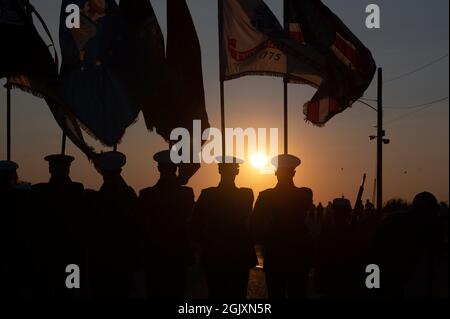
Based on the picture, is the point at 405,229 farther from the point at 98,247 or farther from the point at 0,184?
the point at 0,184

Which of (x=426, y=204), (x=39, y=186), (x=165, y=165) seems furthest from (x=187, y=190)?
(x=426, y=204)

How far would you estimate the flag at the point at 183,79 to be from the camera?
48.2ft

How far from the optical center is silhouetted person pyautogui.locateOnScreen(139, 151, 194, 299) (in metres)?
8.96

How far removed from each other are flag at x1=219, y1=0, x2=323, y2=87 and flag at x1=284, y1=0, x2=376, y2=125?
0.23 meters

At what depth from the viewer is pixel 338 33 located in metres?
15.3

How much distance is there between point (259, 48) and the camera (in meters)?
15.5

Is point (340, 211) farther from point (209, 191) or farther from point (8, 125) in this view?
point (8, 125)

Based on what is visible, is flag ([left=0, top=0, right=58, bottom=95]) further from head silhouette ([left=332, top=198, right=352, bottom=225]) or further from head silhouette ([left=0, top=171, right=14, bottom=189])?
head silhouette ([left=332, top=198, right=352, bottom=225])

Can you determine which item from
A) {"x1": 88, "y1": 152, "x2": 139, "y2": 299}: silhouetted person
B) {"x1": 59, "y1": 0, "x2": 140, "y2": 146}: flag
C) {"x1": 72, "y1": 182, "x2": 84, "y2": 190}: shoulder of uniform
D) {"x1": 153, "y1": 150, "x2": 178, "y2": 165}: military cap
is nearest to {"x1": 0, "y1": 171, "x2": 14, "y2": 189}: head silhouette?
{"x1": 72, "y1": 182, "x2": 84, "y2": 190}: shoulder of uniform

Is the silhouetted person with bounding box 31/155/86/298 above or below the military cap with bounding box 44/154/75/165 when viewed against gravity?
below

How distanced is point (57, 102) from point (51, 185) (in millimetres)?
5870

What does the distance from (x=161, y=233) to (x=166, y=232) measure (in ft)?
0.17

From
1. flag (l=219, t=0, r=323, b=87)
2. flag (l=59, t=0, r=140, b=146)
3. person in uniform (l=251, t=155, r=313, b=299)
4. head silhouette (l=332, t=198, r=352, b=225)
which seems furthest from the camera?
flag (l=219, t=0, r=323, b=87)
